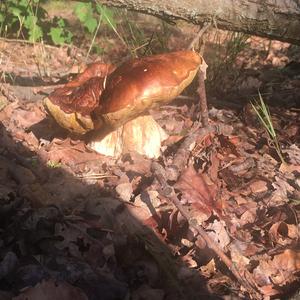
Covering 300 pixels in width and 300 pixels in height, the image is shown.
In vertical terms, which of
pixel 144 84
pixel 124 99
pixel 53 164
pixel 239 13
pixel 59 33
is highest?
pixel 239 13

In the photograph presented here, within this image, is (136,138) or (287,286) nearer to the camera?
(287,286)

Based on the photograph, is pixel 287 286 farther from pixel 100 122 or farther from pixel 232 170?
pixel 100 122

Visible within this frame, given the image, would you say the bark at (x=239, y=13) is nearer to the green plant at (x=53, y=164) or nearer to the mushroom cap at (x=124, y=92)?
the mushroom cap at (x=124, y=92)

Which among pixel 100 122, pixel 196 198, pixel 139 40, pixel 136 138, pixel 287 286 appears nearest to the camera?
pixel 287 286

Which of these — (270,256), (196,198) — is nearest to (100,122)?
(196,198)

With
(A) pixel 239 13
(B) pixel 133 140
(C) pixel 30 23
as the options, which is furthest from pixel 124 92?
(C) pixel 30 23

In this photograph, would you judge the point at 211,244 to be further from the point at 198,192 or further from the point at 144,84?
the point at 144,84

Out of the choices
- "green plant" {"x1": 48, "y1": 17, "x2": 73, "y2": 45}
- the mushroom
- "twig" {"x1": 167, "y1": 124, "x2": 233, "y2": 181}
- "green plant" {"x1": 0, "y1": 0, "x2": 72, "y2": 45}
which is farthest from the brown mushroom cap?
"green plant" {"x1": 48, "y1": 17, "x2": 73, "y2": 45}

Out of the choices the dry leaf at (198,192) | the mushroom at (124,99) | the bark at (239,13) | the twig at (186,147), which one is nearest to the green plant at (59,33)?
the bark at (239,13)
